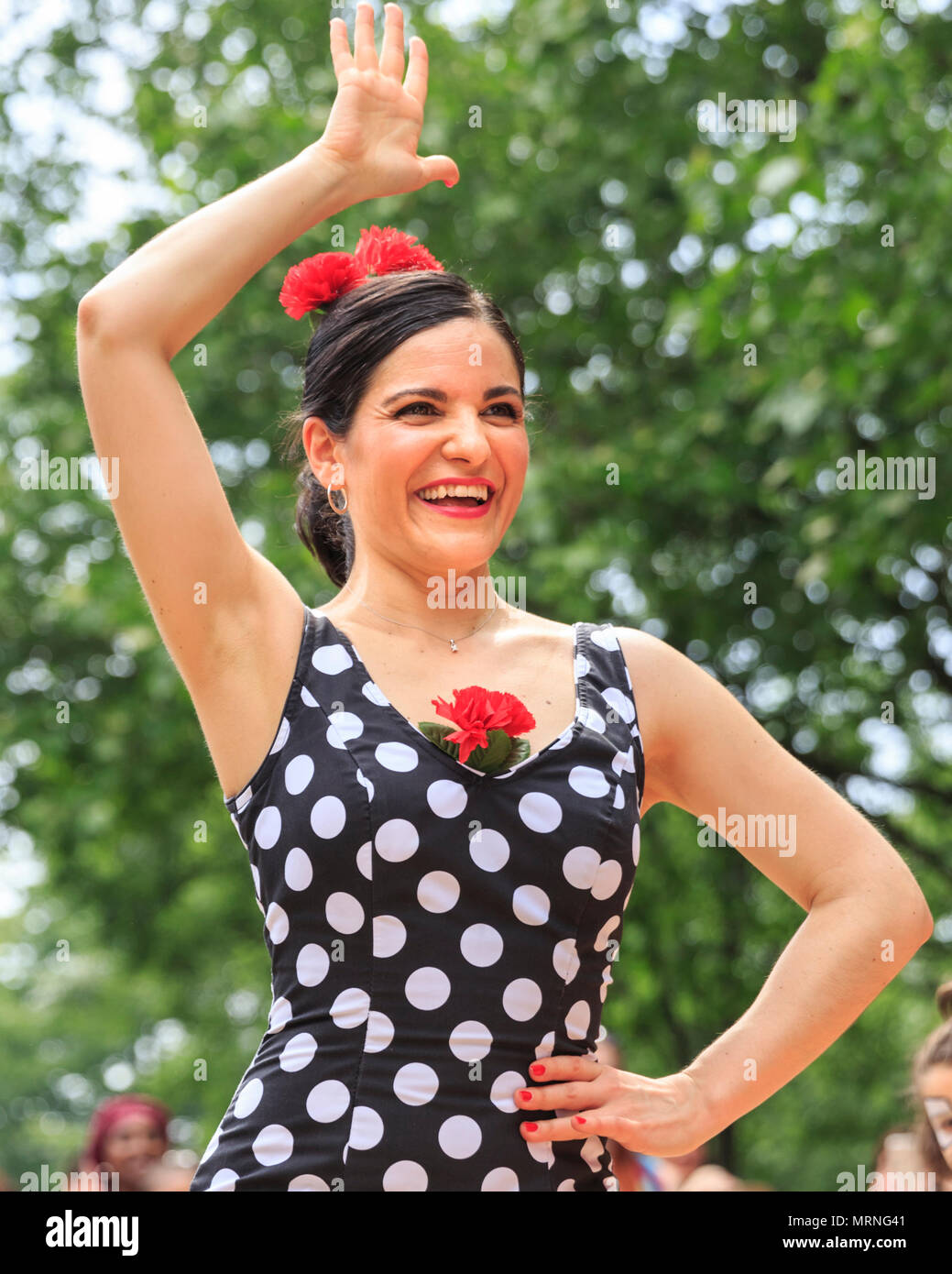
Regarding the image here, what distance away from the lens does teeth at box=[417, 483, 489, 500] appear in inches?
82.8

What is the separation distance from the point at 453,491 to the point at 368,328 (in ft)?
0.94

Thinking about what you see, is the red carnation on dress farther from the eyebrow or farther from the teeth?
the eyebrow

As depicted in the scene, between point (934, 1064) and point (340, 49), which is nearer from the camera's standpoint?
point (340, 49)

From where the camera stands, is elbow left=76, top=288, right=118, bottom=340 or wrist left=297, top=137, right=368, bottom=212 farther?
wrist left=297, top=137, right=368, bottom=212

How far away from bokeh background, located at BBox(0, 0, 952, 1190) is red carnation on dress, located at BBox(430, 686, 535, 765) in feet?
14.2

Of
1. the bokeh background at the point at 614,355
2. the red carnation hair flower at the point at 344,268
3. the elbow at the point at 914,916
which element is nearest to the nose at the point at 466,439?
the red carnation hair flower at the point at 344,268

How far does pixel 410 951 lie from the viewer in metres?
1.80

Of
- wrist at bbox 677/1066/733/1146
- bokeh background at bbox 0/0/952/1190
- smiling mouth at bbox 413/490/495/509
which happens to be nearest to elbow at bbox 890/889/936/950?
wrist at bbox 677/1066/733/1146

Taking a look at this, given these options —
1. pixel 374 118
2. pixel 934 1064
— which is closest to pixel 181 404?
pixel 374 118

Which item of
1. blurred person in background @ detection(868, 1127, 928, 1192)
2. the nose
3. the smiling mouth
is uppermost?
the nose

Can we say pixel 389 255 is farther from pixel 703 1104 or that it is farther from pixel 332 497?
pixel 703 1104

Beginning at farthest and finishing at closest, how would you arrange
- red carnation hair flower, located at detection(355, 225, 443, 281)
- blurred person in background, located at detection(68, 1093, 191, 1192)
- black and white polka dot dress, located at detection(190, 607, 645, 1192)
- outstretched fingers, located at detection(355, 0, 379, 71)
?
blurred person in background, located at detection(68, 1093, 191, 1192) → red carnation hair flower, located at detection(355, 225, 443, 281) → outstretched fingers, located at detection(355, 0, 379, 71) → black and white polka dot dress, located at detection(190, 607, 645, 1192)

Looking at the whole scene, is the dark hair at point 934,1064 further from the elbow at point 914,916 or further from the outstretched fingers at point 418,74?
the outstretched fingers at point 418,74
